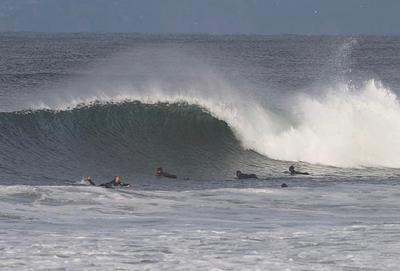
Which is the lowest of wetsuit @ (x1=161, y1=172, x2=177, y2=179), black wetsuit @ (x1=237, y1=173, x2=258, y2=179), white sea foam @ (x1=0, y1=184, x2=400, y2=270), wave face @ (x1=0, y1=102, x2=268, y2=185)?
white sea foam @ (x1=0, y1=184, x2=400, y2=270)

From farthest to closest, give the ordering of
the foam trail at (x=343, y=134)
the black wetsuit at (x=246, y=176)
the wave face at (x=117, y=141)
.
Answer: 1. the foam trail at (x=343, y=134)
2. the wave face at (x=117, y=141)
3. the black wetsuit at (x=246, y=176)

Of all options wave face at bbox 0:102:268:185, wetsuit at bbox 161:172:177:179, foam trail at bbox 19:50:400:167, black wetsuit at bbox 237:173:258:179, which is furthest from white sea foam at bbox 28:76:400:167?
wetsuit at bbox 161:172:177:179

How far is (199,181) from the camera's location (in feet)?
93.3

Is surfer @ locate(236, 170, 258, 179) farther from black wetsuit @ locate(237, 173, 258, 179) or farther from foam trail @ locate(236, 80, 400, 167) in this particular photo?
foam trail @ locate(236, 80, 400, 167)

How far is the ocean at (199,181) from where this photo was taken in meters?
14.4

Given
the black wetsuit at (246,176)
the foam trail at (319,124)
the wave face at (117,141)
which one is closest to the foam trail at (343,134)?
the foam trail at (319,124)

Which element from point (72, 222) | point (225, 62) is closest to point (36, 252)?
point (72, 222)

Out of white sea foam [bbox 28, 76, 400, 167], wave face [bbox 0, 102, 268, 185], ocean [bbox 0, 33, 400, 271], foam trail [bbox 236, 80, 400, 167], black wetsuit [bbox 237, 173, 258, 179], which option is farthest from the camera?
white sea foam [bbox 28, 76, 400, 167]

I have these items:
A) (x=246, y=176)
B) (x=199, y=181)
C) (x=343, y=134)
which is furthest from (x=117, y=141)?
(x=343, y=134)

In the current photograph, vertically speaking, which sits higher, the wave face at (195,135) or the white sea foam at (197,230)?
the wave face at (195,135)

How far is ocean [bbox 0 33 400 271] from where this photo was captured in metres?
14.4

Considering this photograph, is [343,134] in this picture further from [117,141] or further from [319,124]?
[117,141]

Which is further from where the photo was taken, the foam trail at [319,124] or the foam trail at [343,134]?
the foam trail at [319,124]

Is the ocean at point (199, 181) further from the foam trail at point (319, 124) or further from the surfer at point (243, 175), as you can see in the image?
the surfer at point (243, 175)
